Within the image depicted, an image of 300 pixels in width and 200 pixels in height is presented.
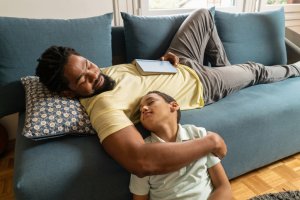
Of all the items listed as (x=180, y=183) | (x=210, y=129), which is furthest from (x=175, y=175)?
(x=210, y=129)

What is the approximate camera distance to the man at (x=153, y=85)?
0.91 m

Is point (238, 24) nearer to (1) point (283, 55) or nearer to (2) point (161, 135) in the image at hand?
(1) point (283, 55)

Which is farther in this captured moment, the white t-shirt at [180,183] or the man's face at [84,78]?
the man's face at [84,78]

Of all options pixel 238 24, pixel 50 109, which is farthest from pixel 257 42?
pixel 50 109

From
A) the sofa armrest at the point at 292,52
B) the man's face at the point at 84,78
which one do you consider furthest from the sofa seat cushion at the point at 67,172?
the sofa armrest at the point at 292,52

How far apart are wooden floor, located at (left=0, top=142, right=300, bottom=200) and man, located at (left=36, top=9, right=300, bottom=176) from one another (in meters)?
0.46

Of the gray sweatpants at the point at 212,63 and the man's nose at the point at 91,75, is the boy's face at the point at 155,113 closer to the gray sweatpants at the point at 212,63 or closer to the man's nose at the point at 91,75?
the man's nose at the point at 91,75

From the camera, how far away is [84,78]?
117cm

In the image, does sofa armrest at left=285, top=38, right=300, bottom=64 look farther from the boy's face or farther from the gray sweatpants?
the boy's face

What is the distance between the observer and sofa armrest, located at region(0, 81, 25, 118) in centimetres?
133

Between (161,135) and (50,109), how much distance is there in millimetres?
459

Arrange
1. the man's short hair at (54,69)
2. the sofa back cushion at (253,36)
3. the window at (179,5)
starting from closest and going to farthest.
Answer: the man's short hair at (54,69), the sofa back cushion at (253,36), the window at (179,5)

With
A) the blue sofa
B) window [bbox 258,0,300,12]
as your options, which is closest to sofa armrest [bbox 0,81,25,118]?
the blue sofa

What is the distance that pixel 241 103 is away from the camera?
140 centimetres
